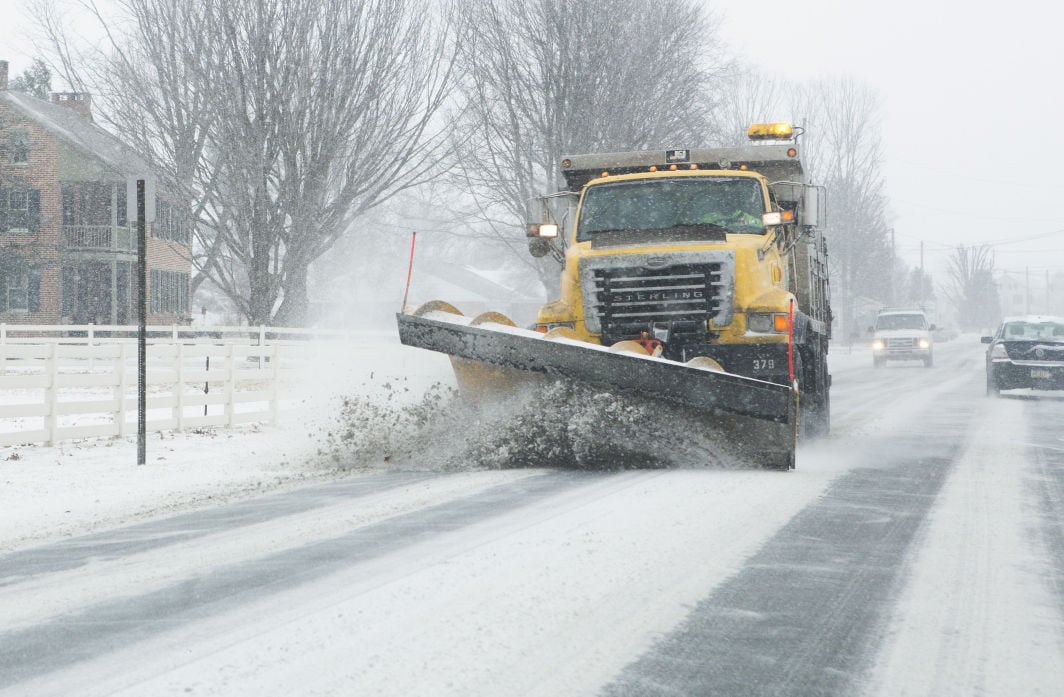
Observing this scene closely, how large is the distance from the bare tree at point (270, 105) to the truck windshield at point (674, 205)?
17.7 meters

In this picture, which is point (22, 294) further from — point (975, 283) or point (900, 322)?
point (975, 283)

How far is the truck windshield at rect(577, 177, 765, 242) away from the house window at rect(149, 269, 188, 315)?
35997mm

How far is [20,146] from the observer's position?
41750mm

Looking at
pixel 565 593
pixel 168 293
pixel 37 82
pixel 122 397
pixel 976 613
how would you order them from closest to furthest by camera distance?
pixel 976 613, pixel 565 593, pixel 122 397, pixel 168 293, pixel 37 82

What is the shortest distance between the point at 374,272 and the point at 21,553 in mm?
82362

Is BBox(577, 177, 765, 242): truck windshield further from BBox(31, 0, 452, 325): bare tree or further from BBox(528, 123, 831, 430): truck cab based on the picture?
BBox(31, 0, 452, 325): bare tree

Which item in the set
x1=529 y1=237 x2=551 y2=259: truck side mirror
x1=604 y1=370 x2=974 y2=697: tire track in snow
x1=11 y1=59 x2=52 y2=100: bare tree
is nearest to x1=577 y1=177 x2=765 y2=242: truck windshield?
x1=529 y1=237 x2=551 y2=259: truck side mirror

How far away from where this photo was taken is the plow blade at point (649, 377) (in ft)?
27.2

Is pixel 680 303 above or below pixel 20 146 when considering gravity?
below

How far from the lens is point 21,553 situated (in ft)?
21.3

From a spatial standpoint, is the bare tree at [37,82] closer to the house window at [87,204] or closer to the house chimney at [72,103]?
the house chimney at [72,103]

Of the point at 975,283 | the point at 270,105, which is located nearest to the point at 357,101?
the point at 270,105

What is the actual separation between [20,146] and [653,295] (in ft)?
125

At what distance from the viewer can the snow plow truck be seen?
27.9ft
